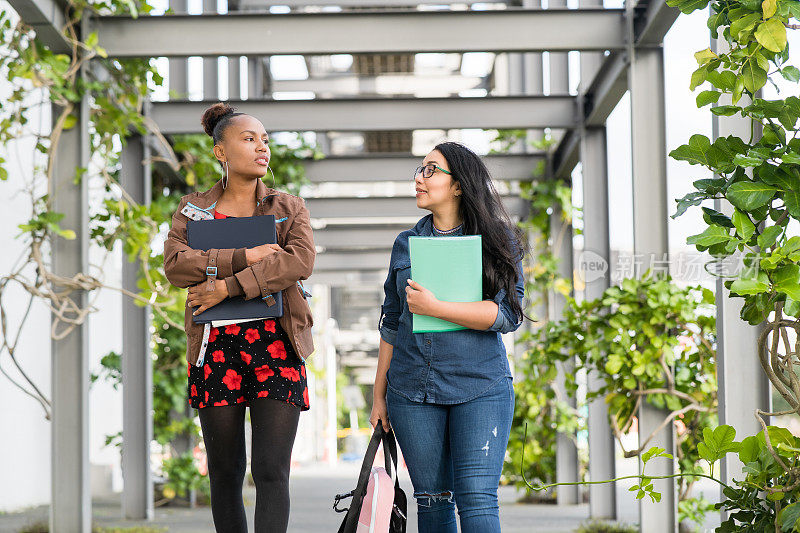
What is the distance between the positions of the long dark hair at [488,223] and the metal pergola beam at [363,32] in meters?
2.15

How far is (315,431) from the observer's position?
1966 centimetres

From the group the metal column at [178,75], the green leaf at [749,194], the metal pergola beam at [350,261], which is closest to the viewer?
the green leaf at [749,194]

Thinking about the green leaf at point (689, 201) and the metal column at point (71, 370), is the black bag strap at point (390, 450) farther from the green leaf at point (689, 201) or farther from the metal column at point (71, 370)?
the metal column at point (71, 370)

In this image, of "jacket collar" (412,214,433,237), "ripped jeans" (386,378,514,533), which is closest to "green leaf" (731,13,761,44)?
"jacket collar" (412,214,433,237)

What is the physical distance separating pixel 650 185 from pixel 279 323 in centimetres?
240

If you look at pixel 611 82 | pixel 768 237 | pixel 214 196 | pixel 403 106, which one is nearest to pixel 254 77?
pixel 403 106

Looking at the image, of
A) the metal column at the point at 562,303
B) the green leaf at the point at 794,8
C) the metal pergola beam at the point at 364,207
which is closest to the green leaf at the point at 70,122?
the green leaf at the point at 794,8

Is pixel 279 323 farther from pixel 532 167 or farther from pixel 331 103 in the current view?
pixel 532 167

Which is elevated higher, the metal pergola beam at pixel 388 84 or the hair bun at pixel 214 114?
the metal pergola beam at pixel 388 84

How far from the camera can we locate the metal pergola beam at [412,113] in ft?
18.5

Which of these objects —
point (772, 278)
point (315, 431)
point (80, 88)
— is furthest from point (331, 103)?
point (315, 431)

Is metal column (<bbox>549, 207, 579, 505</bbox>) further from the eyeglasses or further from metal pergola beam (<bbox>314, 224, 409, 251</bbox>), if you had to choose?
the eyeglasses

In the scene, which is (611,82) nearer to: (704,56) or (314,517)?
(704,56)

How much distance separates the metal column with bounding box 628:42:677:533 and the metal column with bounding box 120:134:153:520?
3033 mm
